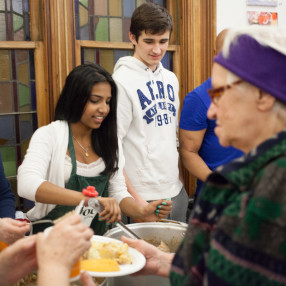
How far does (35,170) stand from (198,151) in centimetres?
92

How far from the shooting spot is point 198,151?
86.7 inches

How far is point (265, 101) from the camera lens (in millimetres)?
767

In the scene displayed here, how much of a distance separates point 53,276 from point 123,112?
1.36m

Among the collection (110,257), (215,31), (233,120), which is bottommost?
(110,257)

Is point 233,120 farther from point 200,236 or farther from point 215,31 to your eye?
point 215,31

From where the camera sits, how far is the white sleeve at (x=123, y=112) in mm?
2117

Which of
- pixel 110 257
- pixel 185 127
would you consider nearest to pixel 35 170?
pixel 110 257

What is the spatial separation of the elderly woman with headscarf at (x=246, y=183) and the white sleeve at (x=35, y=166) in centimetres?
100

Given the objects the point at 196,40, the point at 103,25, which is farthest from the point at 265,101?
the point at 196,40

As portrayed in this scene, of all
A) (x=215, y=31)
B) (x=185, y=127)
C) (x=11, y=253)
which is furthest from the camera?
(x=215, y=31)

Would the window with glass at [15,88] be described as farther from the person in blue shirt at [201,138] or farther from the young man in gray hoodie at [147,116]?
the person in blue shirt at [201,138]

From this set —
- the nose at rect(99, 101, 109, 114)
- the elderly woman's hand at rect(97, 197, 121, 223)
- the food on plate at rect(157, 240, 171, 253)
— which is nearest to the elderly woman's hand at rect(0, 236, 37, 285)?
the elderly woman's hand at rect(97, 197, 121, 223)

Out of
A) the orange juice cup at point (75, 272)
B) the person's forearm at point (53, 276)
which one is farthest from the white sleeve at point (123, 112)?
the person's forearm at point (53, 276)

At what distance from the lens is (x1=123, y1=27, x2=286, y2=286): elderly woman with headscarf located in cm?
67
